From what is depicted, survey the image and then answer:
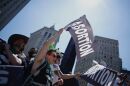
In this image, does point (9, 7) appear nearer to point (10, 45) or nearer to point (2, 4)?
point (2, 4)

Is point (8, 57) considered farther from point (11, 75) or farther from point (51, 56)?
point (51, 56)

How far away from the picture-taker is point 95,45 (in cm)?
786

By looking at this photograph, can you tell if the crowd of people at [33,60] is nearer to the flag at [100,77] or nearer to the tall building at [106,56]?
the flag at [100,77]

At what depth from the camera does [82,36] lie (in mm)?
7719

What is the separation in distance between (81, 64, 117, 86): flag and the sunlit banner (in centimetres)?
461

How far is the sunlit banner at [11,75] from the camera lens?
419cm

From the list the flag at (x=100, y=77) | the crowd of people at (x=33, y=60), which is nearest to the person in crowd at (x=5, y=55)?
the crowd of people at (x=33, y=60)

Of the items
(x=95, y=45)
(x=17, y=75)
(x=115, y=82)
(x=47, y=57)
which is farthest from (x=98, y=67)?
(x=17, y=75)

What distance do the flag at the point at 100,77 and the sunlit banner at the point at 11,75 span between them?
4610mm

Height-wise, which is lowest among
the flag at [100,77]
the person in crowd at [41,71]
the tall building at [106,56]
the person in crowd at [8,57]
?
the tall building at [106,56]

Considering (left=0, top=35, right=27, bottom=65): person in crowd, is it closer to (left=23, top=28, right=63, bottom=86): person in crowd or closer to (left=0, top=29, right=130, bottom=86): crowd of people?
(left=0, top=29, right=130, bottom=86): crowd of people

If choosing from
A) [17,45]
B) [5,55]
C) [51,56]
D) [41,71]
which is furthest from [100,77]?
[5,55]

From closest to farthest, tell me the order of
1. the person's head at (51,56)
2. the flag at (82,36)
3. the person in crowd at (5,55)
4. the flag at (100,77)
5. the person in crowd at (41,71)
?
the person in crowd at (5,55), the person in crowd at (41,71), the person's head at (51,56), the flag at (82,36), the flag at (100,77)

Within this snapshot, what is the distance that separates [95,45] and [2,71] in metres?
4.15
